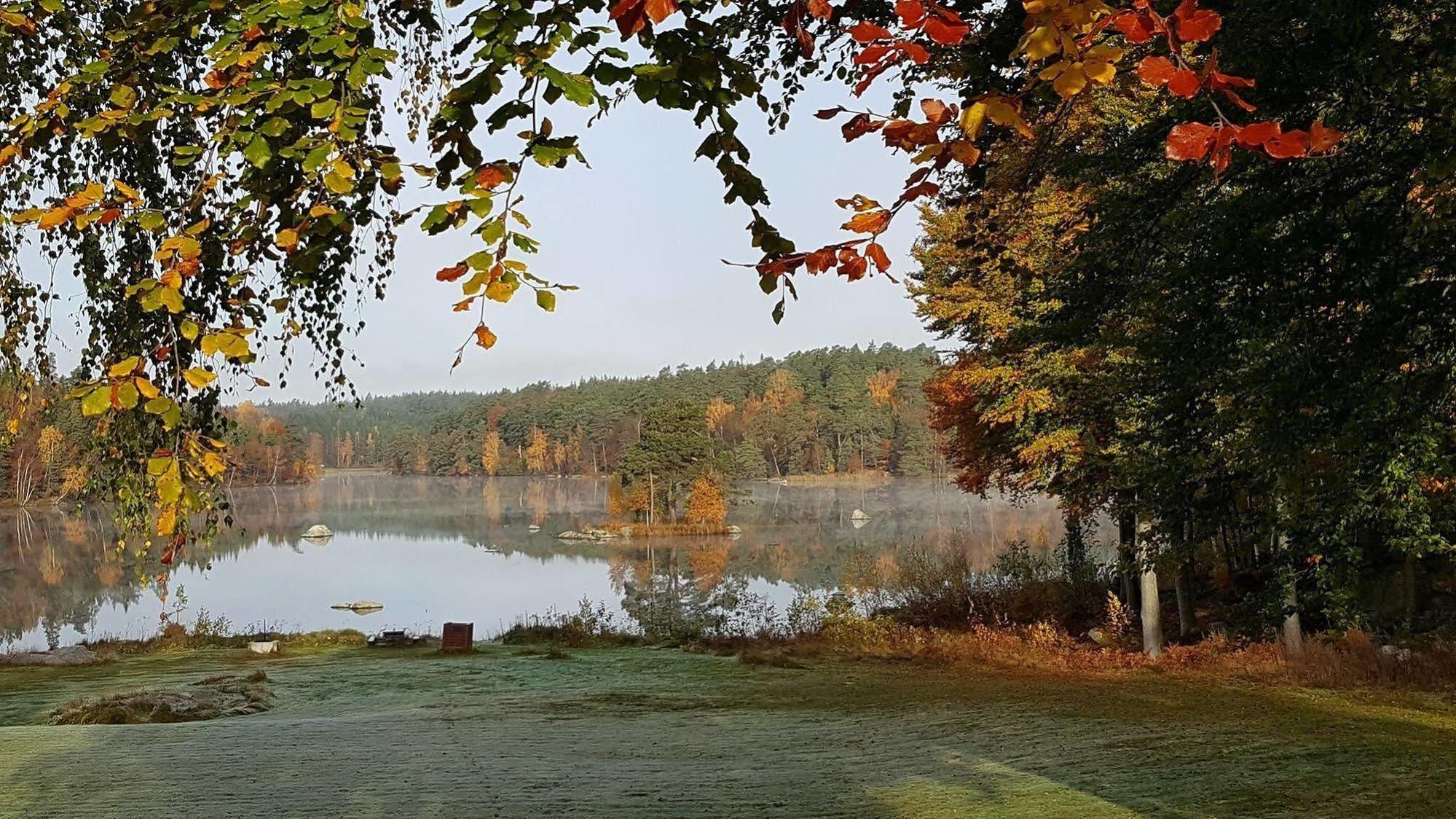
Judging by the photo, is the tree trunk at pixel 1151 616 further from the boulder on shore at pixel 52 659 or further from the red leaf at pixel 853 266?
the boulder on shore at pixel 52 659

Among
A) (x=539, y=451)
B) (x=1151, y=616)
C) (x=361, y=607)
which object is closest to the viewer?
(x=1151, y=616)

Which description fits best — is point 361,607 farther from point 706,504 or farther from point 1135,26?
point 1135,26

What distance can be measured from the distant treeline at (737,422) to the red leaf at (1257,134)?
5940 centimetres

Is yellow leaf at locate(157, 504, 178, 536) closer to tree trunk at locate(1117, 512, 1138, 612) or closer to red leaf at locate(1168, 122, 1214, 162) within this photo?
red leaf at locate(1168, 122, 1214, 162)

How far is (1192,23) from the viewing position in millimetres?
1234

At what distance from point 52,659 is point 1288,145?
55.4 feet

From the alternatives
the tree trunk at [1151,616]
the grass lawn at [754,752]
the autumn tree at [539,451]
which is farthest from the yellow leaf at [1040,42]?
the autumn tree at [539,451]

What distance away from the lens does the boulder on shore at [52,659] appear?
1384 cm

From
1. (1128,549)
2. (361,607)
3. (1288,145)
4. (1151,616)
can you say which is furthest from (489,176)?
(361,607)

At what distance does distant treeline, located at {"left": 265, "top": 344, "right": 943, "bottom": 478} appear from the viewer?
98.4 meters

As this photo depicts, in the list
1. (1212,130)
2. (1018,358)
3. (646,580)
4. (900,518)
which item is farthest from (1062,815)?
(900,518)

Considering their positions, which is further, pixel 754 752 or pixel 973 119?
pixel 754 752

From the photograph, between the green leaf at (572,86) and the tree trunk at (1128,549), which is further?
the tree trunk at (1128,549)

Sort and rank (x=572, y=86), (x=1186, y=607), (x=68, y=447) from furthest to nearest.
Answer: (x=1186, y=607) < (x=68, y=447) < (x=572, y=86)
